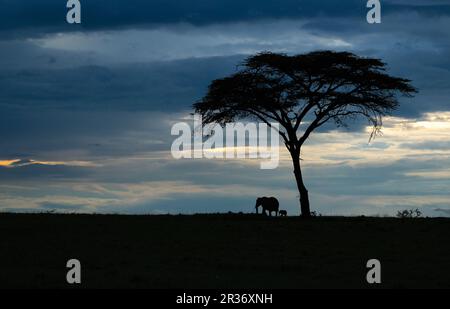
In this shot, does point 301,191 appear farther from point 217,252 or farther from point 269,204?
point 217,252

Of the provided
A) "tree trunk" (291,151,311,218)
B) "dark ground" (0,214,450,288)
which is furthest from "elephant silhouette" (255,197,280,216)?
"dark ground" (0,214,450,288)

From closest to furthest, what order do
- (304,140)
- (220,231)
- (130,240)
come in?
(130,240)
(220,231)
(304,140)

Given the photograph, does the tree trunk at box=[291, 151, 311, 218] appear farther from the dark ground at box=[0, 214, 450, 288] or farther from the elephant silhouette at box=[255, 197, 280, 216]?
the dark ground at box=[0, 214, 450, 288]

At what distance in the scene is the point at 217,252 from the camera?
2961 centimetres

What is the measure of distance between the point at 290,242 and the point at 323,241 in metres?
1.46

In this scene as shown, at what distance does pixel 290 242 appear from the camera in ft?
108

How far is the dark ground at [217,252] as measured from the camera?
75.9ft

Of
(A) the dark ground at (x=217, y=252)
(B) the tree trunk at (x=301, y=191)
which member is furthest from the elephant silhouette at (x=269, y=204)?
(A) the dark ground at (x=217, y=252)

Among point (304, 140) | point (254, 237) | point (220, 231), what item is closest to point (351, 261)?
point (254, 237)

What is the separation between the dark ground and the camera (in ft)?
75.9

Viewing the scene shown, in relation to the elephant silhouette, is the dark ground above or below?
below

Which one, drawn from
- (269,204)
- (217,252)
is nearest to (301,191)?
(269,204)

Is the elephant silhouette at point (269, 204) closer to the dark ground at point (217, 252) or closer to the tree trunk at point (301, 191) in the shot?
the tree trunk at point (301, 191)
